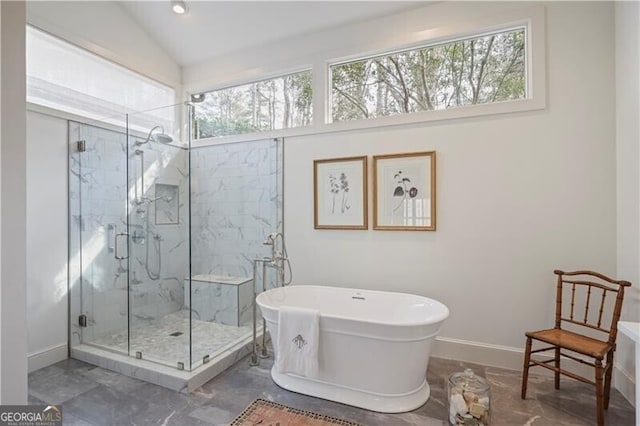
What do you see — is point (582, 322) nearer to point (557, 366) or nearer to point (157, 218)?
point (557, 366)

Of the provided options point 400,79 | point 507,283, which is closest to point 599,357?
point 507,283

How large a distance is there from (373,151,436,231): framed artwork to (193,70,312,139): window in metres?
1.03

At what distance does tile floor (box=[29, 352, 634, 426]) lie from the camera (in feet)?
6.81

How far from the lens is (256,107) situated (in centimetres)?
384

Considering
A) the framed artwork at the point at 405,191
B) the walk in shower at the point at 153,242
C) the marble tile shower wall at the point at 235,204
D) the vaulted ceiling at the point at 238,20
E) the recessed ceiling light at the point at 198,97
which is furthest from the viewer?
the recessed ceiling light at the point at 198,97

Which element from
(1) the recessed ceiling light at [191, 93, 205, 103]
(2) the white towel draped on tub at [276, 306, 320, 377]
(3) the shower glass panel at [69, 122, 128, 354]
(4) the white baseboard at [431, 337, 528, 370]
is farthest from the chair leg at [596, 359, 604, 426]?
(1) the recessed ceiling light at [191, 93, 205, 103]

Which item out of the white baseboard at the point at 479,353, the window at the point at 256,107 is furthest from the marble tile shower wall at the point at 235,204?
the white baseboard at the point at 479,353

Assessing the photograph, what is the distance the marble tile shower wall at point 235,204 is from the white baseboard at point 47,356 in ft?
4.23

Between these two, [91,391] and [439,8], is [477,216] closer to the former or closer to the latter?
[439,8]

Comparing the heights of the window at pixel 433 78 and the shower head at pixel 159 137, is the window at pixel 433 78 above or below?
above

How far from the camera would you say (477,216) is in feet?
9.27

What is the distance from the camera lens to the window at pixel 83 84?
282cm

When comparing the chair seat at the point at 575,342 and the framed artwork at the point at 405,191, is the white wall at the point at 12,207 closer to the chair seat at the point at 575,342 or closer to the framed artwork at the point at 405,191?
the framed artwork at the point at 405,191

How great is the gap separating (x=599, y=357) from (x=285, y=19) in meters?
3.74
